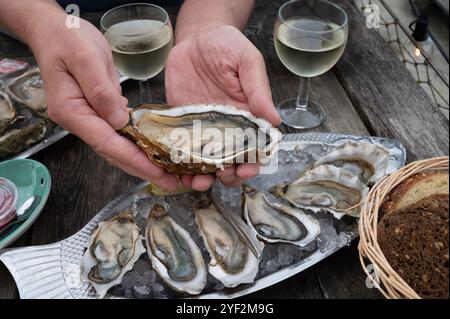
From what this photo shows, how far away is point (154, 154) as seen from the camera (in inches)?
34.4

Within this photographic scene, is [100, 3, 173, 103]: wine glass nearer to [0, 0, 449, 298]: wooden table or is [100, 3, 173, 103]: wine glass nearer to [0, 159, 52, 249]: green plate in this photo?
[0, 0, 449, 298]: wooden table

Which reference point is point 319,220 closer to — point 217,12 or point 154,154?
point 154,154

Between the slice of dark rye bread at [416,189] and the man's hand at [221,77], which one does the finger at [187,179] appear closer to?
the man's hand at [221,77]

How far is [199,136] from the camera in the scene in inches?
38.9

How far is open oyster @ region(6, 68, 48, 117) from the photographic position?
1.16m

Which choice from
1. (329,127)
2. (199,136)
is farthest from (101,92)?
(329,127)

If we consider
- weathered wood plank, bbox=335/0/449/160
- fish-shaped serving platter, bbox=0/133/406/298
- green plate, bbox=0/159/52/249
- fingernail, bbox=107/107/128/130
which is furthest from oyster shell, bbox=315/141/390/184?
green plate, bbox=0/159/52/249

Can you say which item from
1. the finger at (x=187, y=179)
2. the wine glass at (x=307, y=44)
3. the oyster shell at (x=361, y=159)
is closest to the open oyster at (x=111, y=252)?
the finger at (x=187, y=179)

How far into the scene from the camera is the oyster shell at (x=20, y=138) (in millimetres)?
1062

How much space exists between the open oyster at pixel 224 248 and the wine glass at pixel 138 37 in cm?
38

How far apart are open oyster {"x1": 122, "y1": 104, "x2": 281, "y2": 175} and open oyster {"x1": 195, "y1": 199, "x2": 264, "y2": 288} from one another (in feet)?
0.30

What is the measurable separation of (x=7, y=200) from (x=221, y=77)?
51 cm

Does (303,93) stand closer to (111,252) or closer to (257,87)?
(257,87)

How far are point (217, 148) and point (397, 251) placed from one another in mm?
408
